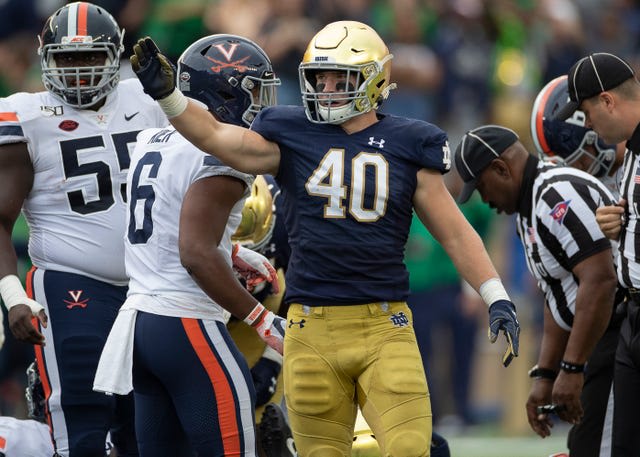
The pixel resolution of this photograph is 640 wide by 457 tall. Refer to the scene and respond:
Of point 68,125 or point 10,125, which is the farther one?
point 68,125

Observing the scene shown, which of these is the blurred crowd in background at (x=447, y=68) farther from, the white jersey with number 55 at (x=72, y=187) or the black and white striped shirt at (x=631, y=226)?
the black and white striped shirt at (x=631, y=226)

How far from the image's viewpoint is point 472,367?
10758 mm

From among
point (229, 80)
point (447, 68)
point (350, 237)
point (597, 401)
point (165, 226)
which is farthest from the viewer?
point (447, 68)

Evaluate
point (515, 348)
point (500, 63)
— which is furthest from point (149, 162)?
point (500, 63)

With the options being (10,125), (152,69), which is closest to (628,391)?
(152,69)

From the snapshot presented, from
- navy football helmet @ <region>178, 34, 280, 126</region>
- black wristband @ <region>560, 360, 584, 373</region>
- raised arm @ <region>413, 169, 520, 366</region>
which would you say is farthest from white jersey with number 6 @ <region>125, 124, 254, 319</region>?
black wristband @ <region>560, 360, 584, 373</region>

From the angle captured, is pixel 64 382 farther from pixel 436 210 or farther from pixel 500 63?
pixel 500 63

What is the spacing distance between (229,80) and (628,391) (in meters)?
2.05

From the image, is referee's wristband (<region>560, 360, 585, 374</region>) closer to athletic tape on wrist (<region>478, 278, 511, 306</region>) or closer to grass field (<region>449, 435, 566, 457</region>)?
athletic tape on wrist (<region>478, 278, 511, 306</region>)

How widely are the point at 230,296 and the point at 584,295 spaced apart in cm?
→ 160

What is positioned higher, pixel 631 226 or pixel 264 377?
pixel 631 226

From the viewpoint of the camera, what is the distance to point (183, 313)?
493 centimetres

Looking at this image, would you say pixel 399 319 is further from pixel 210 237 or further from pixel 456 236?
pixel 210 237

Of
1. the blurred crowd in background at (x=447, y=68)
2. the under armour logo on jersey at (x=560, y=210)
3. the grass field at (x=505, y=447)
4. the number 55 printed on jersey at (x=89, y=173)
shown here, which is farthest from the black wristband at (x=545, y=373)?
the blurred crowd in background at (x=447, y=68)
